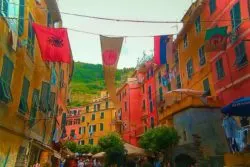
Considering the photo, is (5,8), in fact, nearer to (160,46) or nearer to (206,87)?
(160,46)

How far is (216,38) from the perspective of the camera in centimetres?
1725

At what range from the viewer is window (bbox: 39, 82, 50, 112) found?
66.6 ft

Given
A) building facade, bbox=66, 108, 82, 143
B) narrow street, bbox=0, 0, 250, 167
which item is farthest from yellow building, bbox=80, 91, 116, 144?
narrow street, bbox=0, 0, 250, 167

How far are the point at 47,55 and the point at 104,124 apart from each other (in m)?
59.4

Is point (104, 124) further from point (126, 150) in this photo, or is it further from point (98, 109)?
point (126, 150)

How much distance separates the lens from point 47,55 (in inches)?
528

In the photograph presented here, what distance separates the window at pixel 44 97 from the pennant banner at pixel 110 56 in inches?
302

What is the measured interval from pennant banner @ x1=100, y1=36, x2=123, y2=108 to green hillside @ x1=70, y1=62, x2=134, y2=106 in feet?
258

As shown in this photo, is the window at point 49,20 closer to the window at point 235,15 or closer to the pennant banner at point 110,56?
the pennant banner at point 110,56

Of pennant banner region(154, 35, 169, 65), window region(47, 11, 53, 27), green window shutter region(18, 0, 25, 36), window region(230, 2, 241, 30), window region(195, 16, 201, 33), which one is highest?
window region(195, 16, 201, 33)

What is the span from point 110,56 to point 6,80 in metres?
4.58

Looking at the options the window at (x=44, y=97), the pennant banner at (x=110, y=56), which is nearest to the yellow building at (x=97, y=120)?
the window at (x=44, y=97)

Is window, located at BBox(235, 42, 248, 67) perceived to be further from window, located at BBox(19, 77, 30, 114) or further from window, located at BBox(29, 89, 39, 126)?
window, located at BBox(19, 77, 30, 114)

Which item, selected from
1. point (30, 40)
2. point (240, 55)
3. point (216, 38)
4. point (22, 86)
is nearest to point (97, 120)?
Answer: point (240, 55)
